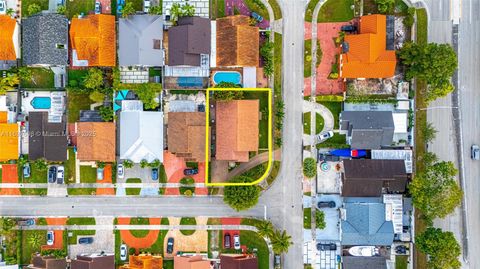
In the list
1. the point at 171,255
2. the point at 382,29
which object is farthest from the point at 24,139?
the point at 382,29

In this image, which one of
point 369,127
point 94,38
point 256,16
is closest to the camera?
point 94,38

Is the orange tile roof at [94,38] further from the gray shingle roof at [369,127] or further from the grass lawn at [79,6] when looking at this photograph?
the gray shingle roof at [369,127]

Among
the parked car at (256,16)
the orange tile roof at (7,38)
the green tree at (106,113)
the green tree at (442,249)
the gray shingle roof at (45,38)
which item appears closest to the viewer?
the green tree at (442,249)

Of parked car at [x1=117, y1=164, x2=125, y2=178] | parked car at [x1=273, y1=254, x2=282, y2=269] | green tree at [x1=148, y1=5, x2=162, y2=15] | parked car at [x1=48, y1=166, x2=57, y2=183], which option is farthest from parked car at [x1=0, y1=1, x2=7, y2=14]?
parked car at [x1=273, y1=254, x2=282, y2=269]

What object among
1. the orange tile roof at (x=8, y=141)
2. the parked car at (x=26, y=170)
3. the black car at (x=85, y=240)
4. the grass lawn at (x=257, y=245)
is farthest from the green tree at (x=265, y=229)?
the orange tile roof at (x=8, y=141)

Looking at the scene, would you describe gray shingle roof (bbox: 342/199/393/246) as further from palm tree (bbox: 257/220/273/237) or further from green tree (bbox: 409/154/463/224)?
palm tree (bbox: 257/220/273/237)

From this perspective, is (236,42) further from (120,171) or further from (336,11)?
(120,171)

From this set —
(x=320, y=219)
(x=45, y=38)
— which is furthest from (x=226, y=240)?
(x=45, y=38)
